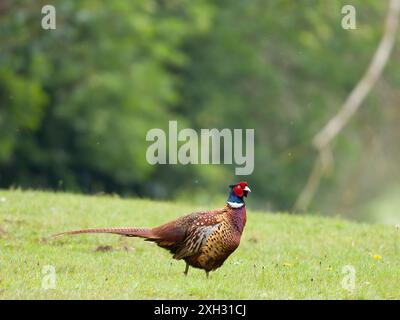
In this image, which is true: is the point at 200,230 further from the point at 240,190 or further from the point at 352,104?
the point at 352,104

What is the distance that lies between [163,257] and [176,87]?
81.4ft

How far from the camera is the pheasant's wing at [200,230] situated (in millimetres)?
10781

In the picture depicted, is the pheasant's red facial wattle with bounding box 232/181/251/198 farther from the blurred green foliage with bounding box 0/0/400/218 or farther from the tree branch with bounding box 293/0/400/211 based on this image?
the blurred green foliage with bounding box 0/0/400/218

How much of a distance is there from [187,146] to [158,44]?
3.53 metres

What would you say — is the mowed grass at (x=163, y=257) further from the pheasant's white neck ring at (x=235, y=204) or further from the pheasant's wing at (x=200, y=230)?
the pheasant's white neck ring at (x=235, y=204)

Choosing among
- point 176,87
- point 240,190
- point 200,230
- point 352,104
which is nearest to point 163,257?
point 200,230

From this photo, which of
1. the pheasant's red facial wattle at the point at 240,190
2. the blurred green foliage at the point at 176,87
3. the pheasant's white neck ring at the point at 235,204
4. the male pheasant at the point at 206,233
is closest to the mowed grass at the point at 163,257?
the male pheasant at the point at 206,233

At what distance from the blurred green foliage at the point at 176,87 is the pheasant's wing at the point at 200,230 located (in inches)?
637

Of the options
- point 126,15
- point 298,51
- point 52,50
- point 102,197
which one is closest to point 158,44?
point 126,15

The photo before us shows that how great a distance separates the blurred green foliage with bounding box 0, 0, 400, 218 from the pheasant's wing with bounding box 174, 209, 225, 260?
1619cm

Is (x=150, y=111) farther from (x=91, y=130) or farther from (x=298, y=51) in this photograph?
(x=298, y=51)

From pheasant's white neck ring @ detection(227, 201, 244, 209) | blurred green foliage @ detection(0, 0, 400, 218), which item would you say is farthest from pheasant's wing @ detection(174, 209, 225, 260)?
blurred green foliage @ detection(0, 0, 400, 218)

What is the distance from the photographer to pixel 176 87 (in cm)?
3722

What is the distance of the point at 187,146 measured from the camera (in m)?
33.6
